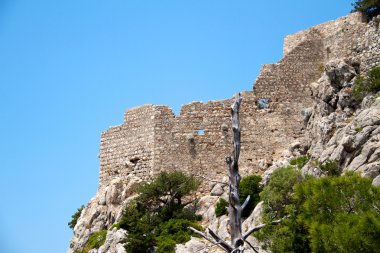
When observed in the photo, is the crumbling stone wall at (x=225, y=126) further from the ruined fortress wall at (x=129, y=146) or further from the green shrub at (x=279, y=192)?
the green shrub at (x=279, y=192)

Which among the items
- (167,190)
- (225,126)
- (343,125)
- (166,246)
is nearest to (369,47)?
(343,125)

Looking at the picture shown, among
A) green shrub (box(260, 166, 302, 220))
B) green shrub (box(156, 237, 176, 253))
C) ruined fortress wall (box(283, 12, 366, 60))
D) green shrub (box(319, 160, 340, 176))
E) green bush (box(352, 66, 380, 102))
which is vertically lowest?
green shrub (box(319, 160, 340, 176))

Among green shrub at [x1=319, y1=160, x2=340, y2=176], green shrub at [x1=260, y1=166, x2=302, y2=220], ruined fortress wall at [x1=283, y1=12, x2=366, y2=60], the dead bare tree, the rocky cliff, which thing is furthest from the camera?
ruined fortress wall at [x1=283, y1=12, x2=366, y2=60]

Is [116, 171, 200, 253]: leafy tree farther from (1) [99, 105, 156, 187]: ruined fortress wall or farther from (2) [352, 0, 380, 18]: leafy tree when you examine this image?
(2) [352, 0, 380, 18]: leafy tree

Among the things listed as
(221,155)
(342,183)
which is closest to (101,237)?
(221,155)

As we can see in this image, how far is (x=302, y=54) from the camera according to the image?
30.0m

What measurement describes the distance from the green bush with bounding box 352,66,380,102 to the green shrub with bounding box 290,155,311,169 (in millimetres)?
3023

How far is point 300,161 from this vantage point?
2459 cm

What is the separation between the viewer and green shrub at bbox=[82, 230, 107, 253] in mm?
26548

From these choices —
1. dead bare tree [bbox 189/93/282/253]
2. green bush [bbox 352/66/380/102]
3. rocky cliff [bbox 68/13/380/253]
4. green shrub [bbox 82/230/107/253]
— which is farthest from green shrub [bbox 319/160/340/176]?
green shrub [bbox 82/230/107/253]

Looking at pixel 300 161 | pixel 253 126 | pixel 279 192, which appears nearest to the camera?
pixel 279 192

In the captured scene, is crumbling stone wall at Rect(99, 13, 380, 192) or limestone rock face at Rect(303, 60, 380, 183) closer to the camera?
limestone rock face at Rect(303, 60, 380, 183)

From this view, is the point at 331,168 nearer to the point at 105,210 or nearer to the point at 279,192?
the point at 279,192

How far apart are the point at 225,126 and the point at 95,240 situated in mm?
7707
